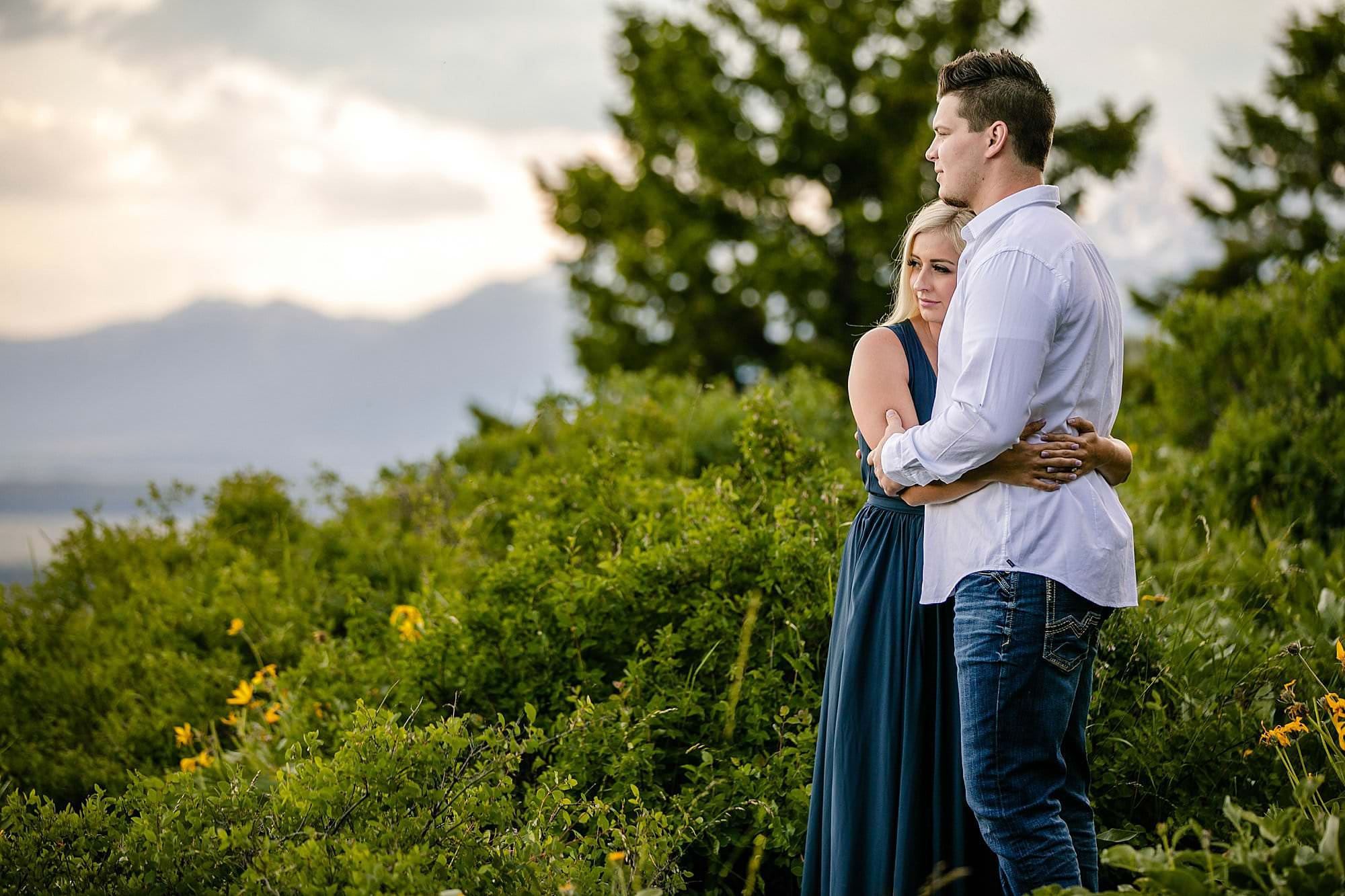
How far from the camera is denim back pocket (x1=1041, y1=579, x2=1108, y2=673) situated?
225 cm

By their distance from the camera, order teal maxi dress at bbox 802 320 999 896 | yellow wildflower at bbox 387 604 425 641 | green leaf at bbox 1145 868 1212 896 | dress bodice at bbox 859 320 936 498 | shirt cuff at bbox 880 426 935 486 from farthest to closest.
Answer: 1. yellow wildflower at bbox 387 604 425 641
2. dress bodice at bbox 859 320 936 498
3. teal maxi dress at bbox 802 320 999 896
4. shirt cuff at bbox 880 426 935 486
5. green leaf at bbox 1145 868 1212 896

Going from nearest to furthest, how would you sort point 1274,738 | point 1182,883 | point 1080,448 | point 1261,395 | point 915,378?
point 1182,883
point 1080,448
point 915,378
point 1274,738
point 1261,395

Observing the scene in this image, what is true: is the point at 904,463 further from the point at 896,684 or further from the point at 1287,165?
the point at 1287,165

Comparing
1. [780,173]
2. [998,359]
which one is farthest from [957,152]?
[780,173]

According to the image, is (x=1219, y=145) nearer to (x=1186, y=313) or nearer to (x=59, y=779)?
(x=1186, y=313)

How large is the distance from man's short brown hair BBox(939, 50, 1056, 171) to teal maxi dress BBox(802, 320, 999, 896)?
59cm

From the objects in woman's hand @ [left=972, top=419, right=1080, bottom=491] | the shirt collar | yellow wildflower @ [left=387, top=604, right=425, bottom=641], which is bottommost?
yellow wildflower @ [left=387, top=604, right=425, bottom=641]

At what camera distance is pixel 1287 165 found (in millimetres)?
23188

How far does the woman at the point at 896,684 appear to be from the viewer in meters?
2.57

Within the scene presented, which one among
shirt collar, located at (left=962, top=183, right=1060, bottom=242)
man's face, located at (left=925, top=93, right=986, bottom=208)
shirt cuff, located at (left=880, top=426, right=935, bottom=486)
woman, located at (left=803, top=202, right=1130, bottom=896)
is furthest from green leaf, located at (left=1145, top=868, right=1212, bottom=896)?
man's face, located at (left=925, top=93, right=986, bottom=208)

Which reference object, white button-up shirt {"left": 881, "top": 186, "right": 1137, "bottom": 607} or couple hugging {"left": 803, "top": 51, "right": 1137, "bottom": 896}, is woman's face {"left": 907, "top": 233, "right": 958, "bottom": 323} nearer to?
couple hugging {"left": 803, "top": 51, "right": 1137, "bottom": 896}

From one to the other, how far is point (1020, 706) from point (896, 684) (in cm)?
41

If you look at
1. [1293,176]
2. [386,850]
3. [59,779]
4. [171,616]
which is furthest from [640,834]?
A: [1293,176]

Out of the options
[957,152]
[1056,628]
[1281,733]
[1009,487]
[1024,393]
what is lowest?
[1281,733]
